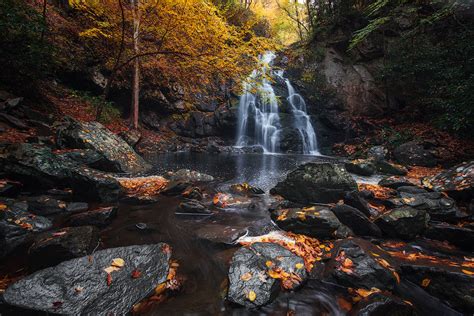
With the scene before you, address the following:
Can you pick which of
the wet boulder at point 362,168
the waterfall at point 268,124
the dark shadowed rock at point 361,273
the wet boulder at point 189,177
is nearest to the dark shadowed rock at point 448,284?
the dark shadowed rock at point 361,273

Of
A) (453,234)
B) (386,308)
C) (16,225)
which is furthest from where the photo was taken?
(453,234)

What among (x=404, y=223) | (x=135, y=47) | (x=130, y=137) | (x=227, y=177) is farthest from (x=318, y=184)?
(x=135, y=47)

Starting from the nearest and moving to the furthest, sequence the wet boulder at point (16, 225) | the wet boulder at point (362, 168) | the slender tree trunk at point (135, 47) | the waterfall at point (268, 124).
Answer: the wet boulder at point (16, 225)
the wet boulder at point (362, 168)
the slender tree trunk at point (135, 47)
the waterfall at point (268, 124)

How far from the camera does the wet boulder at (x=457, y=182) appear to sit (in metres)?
4.79

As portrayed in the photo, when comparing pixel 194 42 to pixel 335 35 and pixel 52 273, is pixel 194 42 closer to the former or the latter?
pixel 52 273

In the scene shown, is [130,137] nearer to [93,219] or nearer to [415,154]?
[93,219]

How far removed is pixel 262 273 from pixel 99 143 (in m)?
6.53

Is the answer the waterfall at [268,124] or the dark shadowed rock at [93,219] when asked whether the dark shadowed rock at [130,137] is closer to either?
the dark shadowed rock at [93,219]

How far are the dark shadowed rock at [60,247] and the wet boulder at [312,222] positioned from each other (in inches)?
116

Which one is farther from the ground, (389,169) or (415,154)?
(415,154)

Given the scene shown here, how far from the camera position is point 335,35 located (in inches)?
658

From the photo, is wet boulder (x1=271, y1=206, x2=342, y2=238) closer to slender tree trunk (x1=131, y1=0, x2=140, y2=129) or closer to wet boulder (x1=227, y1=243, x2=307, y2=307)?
wet boulder (x1=227, y1=243, x2=307, y2=307)

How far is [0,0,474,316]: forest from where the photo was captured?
2.41 meters

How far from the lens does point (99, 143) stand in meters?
6.94
